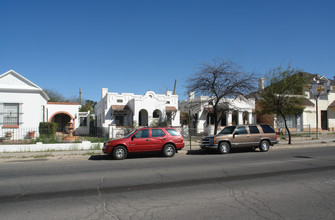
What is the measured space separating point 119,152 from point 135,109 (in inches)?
458

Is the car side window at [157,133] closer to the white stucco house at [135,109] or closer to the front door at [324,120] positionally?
the white stucco house at [135,109]

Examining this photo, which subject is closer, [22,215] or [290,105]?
[22,215]

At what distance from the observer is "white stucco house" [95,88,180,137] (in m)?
23.4

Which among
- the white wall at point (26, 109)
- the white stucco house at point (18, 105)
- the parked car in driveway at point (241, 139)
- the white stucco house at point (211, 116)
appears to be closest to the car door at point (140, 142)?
the parked car in driveway at point (241, 139)

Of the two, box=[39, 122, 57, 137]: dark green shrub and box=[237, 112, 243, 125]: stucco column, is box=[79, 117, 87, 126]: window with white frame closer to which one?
box=[39, 122, 57, 137]: dark green shrub

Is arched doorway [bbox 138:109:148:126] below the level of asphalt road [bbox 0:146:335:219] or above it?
above

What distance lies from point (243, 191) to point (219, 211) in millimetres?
1651

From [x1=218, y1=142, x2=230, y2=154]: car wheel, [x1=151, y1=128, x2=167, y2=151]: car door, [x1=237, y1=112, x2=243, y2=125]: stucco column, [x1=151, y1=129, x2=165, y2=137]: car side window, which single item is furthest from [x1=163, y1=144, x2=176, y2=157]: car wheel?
[x1=237, y1=112, x2=243, y2=125]: stucco column

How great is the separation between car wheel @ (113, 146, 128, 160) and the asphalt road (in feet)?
9.05

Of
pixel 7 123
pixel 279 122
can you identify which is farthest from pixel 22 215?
pixel 279 122

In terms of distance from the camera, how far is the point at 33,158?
40.2 ft

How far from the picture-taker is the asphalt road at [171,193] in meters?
4.45

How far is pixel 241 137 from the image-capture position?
14055mm

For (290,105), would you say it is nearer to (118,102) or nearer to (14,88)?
(118,102)
